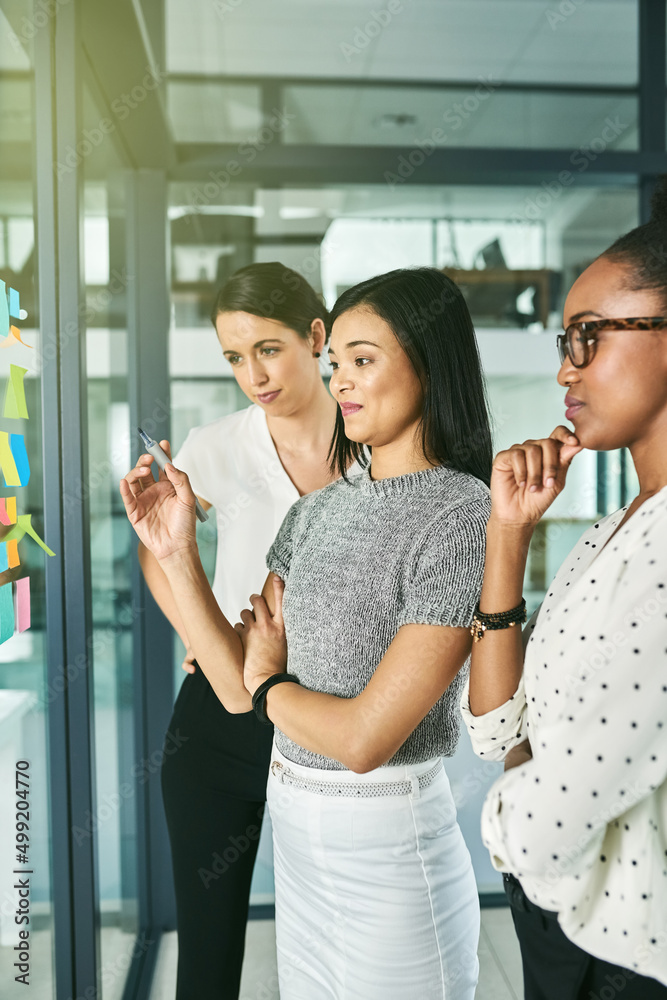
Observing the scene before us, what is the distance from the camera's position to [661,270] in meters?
0.96

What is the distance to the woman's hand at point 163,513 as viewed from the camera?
138 centimetres

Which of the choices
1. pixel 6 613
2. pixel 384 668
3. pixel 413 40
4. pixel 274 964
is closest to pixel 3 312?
pixel 6 613

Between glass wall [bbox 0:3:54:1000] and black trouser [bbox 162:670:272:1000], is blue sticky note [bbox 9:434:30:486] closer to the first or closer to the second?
glass wall [bbox 0:3:54:1000]

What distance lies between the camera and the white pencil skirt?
1185mm

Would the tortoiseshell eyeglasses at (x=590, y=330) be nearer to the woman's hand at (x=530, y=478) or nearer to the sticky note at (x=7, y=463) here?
the woman's hand at (x=530, y=478)

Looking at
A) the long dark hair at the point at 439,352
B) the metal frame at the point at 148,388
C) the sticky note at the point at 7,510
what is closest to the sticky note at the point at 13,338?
the sticky note at the point at 7,510

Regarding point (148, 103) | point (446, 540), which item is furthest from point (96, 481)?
point (446, 540)

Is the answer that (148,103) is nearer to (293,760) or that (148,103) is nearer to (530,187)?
(530,187)

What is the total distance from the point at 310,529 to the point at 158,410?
1396mm

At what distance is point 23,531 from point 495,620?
813 mm

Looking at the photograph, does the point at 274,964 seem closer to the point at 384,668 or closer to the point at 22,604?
the point at 22,604

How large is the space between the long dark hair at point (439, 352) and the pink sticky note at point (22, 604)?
2.36 ft

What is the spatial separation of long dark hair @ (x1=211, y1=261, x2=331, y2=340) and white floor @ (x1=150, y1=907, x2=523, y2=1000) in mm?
2057

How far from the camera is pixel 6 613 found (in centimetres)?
125
